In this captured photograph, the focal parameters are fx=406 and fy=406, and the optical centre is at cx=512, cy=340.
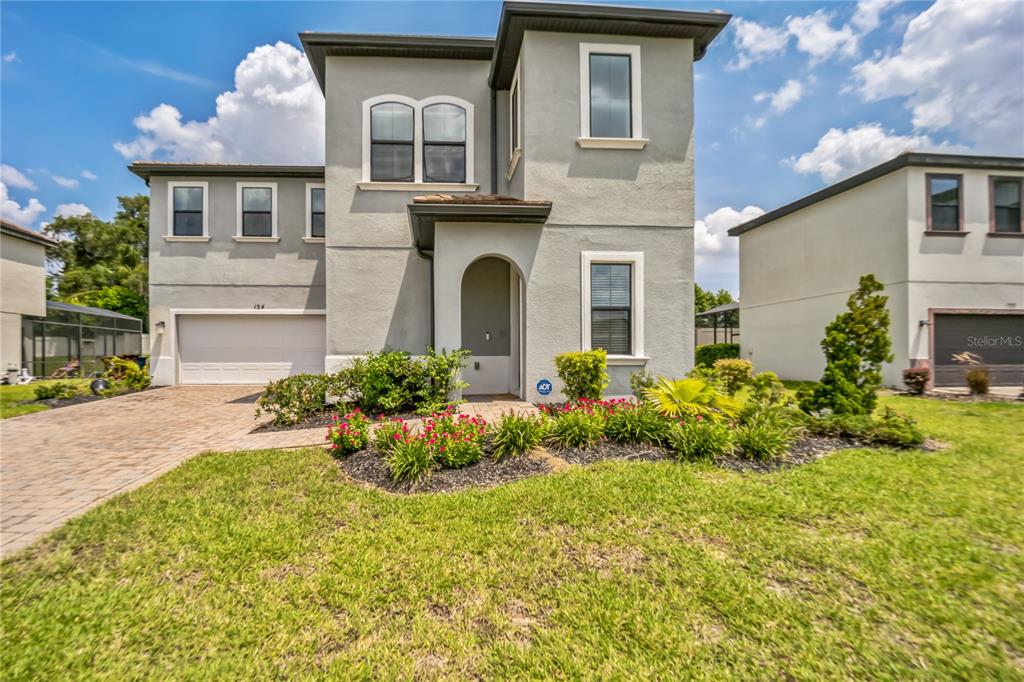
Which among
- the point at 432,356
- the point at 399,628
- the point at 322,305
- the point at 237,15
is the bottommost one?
the point at 399,628

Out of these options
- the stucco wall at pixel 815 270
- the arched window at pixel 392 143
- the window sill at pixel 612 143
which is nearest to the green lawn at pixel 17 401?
the arched window at pixel 392 143

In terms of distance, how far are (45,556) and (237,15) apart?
10748mm

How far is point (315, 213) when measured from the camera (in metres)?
13.7

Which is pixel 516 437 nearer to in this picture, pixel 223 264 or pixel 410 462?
pixel 410 462

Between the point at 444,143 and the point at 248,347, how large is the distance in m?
9.73

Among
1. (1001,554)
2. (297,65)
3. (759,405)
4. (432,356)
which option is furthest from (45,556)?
(297,65)

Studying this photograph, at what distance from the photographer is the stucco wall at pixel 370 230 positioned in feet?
32.8

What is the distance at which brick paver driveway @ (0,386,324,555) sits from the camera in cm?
435

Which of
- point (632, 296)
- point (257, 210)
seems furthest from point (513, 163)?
point (257, 210)

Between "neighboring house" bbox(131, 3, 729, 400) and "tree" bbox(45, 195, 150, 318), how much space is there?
66.1ft

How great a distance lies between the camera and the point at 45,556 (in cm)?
333

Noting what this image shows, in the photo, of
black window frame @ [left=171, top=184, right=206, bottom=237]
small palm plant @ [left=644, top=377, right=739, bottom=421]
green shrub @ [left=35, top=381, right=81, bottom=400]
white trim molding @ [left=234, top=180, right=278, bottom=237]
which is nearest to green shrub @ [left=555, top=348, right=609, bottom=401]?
small palm plant @ [left=644, top=377, right=739, bottom=421]

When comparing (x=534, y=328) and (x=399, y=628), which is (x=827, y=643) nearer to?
(x=399, y=628)

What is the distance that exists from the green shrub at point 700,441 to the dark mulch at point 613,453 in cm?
17
